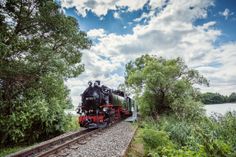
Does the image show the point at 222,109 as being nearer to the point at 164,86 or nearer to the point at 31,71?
the point at 164,86

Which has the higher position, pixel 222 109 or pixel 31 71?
pixel 31 71

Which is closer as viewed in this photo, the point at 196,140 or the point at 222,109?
the point at 196,140

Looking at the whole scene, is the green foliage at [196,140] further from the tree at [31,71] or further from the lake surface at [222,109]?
the tree at [31,71]

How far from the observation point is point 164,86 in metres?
20.2

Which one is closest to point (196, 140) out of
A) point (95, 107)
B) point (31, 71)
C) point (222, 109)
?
point (31, 71)

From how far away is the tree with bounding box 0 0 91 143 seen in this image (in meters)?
9.85

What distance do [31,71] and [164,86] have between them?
12.8 meters

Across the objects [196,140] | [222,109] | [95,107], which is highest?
[95,107]

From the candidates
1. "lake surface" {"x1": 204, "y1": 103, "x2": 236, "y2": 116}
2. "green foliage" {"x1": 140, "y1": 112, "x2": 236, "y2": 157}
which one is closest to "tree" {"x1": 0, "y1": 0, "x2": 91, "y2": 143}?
"green foliage" {"x1": 140, "y1": 112, "x2": 236, "y2": 157}

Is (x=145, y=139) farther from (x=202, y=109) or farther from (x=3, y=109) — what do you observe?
(x=202, y=109)

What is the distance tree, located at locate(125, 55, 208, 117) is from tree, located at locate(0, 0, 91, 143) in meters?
8.78

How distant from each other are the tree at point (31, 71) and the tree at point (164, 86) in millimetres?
8778

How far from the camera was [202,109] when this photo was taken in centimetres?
1805

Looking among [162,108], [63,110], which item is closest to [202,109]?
[162,108]
